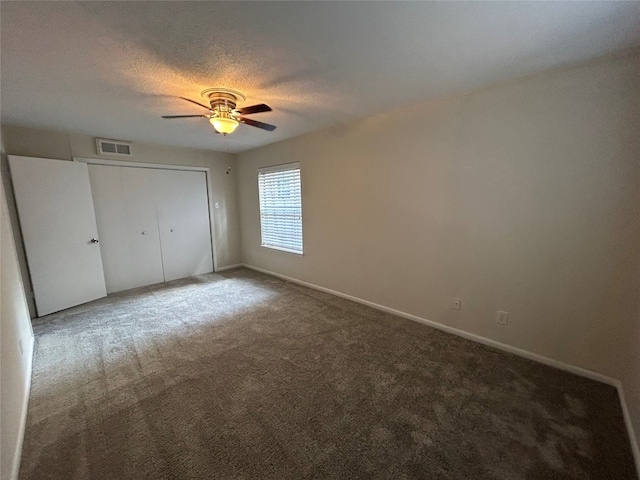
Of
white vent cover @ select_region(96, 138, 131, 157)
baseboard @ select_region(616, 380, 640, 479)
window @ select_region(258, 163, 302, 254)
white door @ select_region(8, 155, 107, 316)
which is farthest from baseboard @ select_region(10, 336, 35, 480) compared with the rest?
baseboard @ select_region(616, 380, 640, 479)

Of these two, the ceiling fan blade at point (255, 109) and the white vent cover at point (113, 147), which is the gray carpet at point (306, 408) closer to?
the ceiling fan blade at point (255, 109)

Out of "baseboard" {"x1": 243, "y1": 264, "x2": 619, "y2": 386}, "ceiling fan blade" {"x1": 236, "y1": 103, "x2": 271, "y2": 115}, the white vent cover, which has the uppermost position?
the white vent cover

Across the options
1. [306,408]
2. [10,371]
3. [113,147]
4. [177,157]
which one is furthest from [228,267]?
[306,408]

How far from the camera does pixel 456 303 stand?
106 inches

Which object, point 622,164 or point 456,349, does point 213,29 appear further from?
point 456,349

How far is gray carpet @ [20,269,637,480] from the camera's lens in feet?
4.64

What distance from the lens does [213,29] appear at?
4.90 feet

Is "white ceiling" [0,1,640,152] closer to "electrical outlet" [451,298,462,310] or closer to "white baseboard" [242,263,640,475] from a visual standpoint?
"electrical outlet" [451,298,462,310]

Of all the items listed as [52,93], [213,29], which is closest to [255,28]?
[213,29]

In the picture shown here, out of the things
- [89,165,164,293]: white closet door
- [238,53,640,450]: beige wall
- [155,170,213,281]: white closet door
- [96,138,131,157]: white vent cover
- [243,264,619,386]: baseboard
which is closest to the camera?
[238,53,640,450]: beige wall

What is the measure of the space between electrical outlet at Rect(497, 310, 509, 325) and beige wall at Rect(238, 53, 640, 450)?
54mm

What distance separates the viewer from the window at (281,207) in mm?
4297

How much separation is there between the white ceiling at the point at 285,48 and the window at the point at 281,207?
1.72 m

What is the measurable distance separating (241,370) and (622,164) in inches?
129
